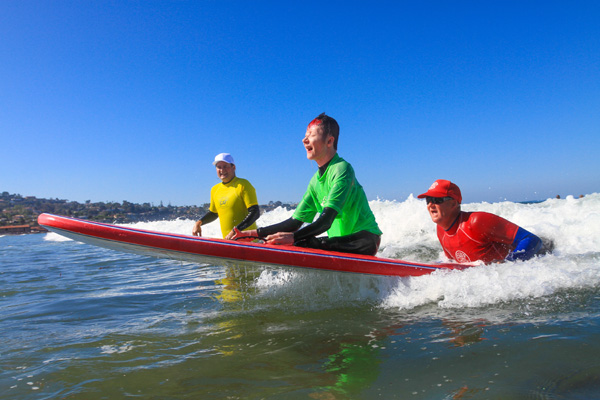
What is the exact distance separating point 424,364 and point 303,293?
196 centimetres

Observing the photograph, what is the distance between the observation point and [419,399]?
180cm

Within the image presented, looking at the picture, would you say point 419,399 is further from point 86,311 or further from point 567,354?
point 86,311

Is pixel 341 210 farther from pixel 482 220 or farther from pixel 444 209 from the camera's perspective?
pixel 482 220

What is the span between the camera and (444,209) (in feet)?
12.2

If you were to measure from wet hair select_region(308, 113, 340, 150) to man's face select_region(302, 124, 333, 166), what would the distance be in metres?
0.03

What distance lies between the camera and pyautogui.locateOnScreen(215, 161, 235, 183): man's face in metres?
5.52

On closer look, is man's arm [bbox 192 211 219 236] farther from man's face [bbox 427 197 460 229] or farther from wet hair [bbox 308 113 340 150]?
man's face [bbox 427 197 460 229]

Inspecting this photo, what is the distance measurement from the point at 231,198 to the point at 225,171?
39 centimetres

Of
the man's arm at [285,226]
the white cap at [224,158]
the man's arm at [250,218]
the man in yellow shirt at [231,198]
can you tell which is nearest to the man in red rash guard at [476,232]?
the man's arm at [285,226]

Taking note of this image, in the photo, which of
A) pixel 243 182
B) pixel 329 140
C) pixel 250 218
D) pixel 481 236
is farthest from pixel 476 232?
pixel 243 182

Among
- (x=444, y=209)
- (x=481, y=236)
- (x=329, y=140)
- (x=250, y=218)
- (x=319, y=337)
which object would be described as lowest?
(x=319, y=337)

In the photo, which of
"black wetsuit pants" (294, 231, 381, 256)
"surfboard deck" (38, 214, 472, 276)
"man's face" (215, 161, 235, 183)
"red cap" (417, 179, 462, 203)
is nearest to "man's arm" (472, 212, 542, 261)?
"red cap" (417, 179, 462, 203)

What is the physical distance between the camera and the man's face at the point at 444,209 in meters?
3.70

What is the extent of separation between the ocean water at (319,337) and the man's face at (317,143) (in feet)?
3.53
